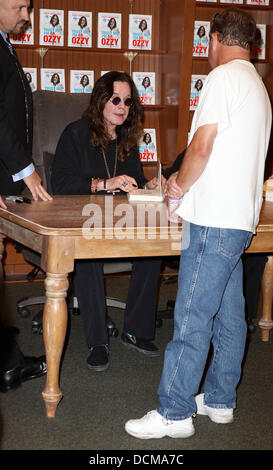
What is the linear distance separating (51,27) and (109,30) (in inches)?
18.2

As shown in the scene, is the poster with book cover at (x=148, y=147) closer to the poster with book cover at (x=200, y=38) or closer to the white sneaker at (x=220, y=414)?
the poster with book cover at (x=200, y=38)

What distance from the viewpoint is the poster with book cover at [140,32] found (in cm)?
436

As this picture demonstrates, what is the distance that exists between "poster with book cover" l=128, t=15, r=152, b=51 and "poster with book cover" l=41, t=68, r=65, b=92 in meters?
0.61

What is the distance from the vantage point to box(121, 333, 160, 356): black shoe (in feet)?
8.96

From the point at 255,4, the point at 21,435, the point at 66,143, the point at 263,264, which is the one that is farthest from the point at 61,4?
the point at 21,435

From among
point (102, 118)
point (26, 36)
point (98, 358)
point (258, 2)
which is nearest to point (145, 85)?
point (26, 36)

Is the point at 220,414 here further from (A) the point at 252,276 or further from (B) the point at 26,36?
(B) the point at 26,36

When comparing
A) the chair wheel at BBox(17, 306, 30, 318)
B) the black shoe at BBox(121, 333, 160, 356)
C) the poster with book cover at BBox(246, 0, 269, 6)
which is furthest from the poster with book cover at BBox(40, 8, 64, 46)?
the black shoe at BBox(121, 333, 160, 356)

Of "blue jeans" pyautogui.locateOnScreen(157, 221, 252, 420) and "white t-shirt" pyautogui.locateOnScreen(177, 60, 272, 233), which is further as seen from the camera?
"blue jeans" pyautogui.locateOnScreen(157, 221, 252, 420)

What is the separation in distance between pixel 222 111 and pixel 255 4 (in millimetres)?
3254

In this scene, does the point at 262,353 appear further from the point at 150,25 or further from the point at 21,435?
the point at 150,25

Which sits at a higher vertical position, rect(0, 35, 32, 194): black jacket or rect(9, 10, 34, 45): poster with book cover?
rect(9, 10, 34, 45): poster with book cover

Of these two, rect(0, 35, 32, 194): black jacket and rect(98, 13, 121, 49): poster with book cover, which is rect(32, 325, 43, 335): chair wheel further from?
rect(98, 13, 121, 49): poster with book cover

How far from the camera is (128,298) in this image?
9.07ft
